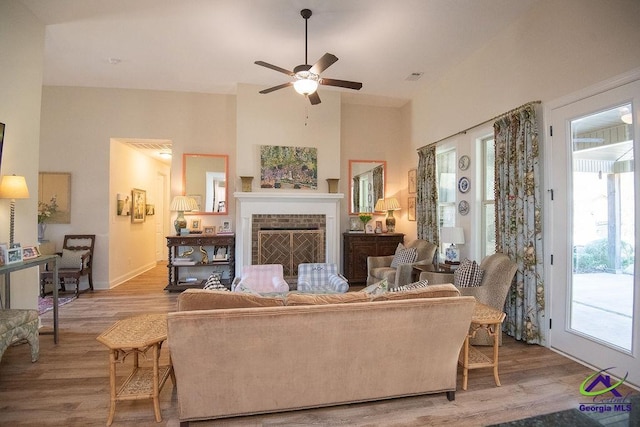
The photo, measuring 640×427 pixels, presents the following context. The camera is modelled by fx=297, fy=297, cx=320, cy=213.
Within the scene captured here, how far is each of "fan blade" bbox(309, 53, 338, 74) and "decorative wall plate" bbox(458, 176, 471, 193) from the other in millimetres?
2620

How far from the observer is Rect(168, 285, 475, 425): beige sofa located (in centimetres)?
175

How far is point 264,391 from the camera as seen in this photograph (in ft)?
6.24

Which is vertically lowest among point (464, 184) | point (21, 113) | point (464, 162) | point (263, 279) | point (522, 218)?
point (263, 279)

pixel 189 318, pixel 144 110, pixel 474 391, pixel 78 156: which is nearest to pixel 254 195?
pixel 144 110


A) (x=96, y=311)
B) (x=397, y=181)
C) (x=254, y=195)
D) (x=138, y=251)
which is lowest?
(x=96, y=311)

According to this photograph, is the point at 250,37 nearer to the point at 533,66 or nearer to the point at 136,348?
the point at 533,66

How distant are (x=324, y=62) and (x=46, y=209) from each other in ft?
18.2

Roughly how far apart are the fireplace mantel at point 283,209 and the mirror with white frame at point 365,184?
0.55 m

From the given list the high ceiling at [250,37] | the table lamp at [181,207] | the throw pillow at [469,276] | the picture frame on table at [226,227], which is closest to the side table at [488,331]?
the throw pillow at [469,276]

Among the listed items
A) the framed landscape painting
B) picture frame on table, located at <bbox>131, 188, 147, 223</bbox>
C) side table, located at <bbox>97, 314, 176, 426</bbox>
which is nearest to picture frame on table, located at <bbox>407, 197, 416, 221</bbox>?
the framed landscape painting

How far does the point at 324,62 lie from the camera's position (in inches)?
123

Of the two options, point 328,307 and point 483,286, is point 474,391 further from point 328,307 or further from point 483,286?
point 328,307

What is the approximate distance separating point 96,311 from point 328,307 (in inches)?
161

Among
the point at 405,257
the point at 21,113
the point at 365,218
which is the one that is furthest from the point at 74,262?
the point at 405,257
